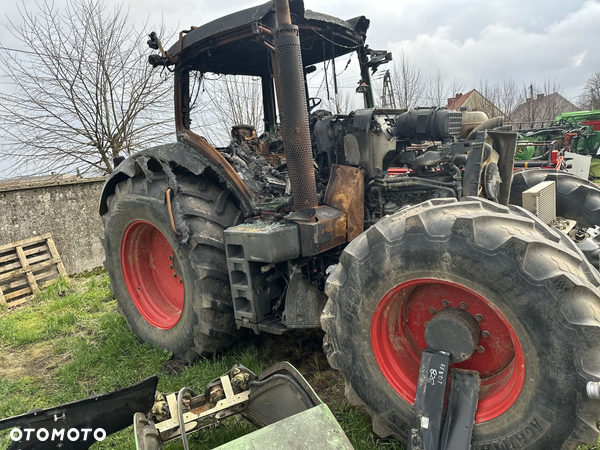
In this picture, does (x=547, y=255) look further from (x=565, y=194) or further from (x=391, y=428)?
(x=565, y=194)

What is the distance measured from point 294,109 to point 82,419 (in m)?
2.29

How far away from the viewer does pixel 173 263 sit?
397 cm

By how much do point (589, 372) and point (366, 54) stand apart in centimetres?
335

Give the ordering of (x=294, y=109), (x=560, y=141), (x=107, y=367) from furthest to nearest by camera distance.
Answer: (x=560, y=141), (x=107, y=367), (x=294, y=109)

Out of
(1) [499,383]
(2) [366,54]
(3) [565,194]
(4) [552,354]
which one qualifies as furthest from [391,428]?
(2) [366,54]

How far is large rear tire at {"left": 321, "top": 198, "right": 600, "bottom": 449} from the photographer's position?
185 centimetres

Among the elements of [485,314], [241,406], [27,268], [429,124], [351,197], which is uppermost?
[429,124]

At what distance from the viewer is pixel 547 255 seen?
6.36 ft

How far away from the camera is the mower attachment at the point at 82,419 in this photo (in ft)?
7.82

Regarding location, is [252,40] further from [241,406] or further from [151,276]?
[241,406]

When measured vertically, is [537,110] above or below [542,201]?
below

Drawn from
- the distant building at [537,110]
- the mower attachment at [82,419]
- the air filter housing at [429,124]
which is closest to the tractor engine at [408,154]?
the air filter housing at [429,124]

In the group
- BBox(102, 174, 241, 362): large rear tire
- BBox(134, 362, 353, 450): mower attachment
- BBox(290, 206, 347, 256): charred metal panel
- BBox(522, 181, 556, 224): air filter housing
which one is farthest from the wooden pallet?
BBox(522, 181, 556, 224): air filter housing

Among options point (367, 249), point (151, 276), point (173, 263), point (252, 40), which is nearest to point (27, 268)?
point (151, 276)
